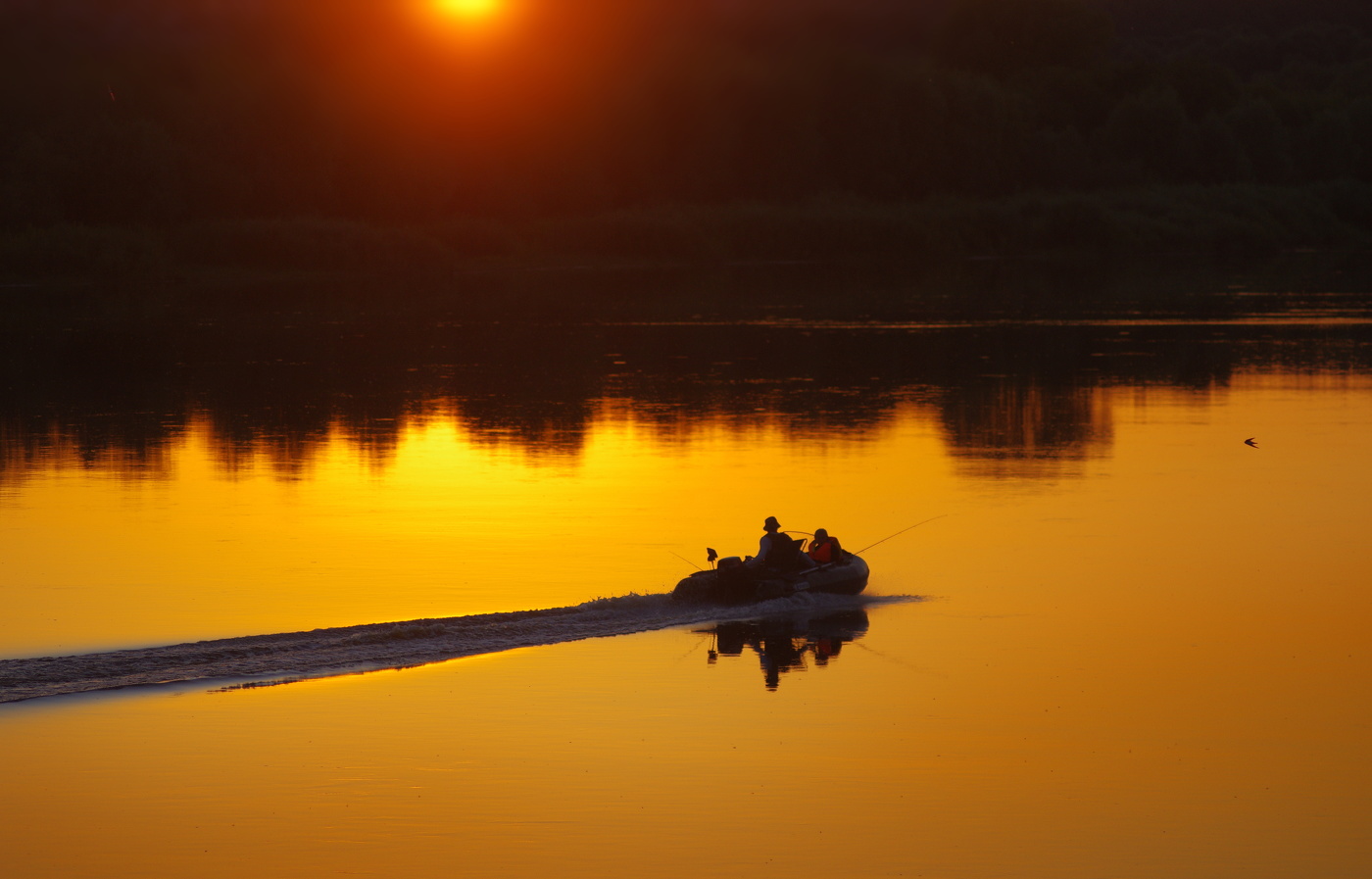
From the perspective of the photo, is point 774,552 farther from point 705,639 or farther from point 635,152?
point 635,152

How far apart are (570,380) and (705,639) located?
24.3 meters

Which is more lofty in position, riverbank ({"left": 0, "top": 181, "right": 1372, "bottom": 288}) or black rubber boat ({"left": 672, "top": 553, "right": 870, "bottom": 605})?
riverbank ({"left": 0, "top": 181, "right": 1372, "bottom": 288})

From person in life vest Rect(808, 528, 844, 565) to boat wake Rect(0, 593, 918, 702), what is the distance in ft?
2.23

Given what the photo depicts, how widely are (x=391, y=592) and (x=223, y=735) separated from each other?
192 inches

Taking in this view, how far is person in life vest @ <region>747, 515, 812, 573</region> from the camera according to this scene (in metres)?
18.9

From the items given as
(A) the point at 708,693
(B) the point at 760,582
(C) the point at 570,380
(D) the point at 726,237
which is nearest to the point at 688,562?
(B) the point at 760,582

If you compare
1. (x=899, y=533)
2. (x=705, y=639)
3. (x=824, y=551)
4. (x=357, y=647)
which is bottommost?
(x=705, y=639)

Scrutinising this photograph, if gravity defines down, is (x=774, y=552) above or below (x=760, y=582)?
above

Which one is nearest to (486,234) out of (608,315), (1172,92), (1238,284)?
(608,315)

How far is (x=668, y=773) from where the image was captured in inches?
543

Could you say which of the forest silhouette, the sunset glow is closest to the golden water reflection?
the forest silhouette

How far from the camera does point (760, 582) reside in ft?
61.9

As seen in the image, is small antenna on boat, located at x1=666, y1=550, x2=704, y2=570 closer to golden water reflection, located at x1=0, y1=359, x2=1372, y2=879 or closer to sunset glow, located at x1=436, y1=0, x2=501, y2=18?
golden water reflection, located at x1=0, y1=359, x2=1372, y2=879

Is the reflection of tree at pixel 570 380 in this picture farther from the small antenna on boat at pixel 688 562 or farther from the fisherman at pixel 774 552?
the fisherman at pixel 774 552
